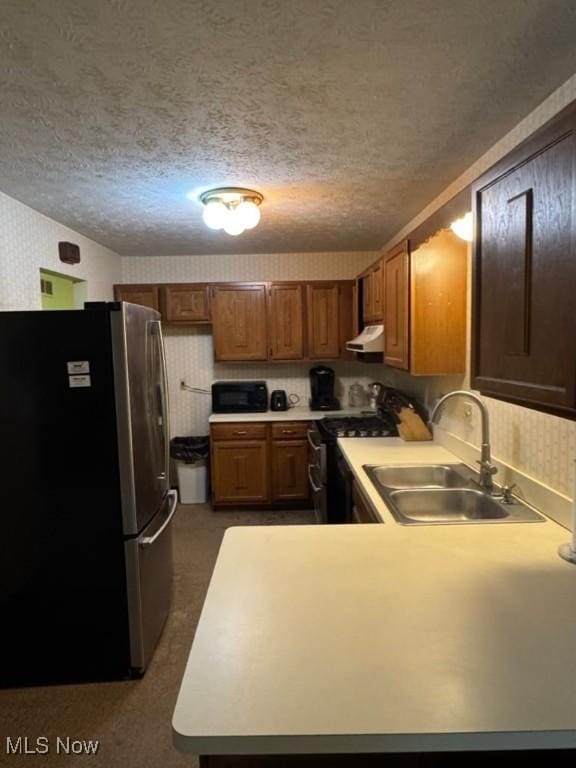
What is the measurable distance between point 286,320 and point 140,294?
4.60 ft

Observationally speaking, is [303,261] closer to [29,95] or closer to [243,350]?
[243,350]

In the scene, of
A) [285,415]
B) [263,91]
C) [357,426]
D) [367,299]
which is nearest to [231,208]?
[263,91]

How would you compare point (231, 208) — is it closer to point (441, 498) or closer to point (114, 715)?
point (441, 498)

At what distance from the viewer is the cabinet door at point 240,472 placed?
403 cm

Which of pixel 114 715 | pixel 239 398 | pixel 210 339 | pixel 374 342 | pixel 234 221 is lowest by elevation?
pixel 114 715

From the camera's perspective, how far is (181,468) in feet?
13.9

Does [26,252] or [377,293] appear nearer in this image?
[26,252]

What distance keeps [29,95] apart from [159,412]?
4.81ft

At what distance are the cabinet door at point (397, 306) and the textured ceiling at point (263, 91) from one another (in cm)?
41

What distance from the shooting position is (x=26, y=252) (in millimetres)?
2688

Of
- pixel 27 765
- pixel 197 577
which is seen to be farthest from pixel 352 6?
pixel 197 577

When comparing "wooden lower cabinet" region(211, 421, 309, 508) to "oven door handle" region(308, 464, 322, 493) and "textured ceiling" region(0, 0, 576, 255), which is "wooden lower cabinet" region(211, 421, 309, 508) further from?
"textured ceiling" region(0, 0, 576, 255)

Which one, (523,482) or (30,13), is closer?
(30,13)

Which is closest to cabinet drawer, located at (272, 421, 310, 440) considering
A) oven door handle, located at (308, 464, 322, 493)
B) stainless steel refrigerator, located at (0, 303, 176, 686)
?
oven door handle, located at (308, 464, 322, 493)
